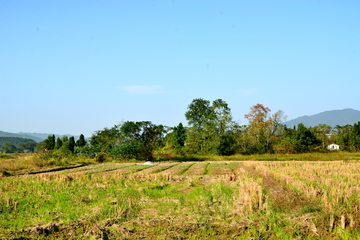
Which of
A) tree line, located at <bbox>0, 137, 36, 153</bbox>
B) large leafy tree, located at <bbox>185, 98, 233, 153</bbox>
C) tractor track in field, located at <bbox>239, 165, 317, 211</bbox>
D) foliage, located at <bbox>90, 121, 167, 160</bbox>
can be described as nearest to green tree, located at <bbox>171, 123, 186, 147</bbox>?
large leafy tree, located at <bbox>185, 98, 233, 153</bbox>

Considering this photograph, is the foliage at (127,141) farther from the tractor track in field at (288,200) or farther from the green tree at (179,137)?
the tractor track in field at (288,200)

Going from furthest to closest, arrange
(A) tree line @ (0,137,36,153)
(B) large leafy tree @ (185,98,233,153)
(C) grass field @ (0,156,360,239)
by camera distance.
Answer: (A) tree line @ (0,137,36,153), (B) large leafy tree @ (185,98,233,153), (C) grass field @ (0,156,360,239)

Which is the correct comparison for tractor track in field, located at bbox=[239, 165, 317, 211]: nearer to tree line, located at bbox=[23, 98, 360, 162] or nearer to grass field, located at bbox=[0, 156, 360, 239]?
grass field, located at bbox=[0, 156, 360, 239]

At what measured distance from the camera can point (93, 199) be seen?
278 inches

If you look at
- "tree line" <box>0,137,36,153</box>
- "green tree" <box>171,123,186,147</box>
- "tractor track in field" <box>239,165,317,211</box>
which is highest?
"green tree" <box>171,123,186,147</box>

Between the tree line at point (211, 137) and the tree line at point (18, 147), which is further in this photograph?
the tree line at point (18, 147)

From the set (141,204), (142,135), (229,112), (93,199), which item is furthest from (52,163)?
(229,112)

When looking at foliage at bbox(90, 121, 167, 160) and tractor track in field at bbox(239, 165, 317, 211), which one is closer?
tractor track in field at bbox(239, 165, 317, 211)

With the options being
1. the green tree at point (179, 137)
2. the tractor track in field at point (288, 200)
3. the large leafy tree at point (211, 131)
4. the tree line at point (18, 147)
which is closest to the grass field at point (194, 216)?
the tractor track in field at point (288, 200)

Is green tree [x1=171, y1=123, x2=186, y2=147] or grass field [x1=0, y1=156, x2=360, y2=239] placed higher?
green tree [x1=171, y1=123, x2=186, y2=147]

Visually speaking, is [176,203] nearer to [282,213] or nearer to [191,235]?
[191,235]

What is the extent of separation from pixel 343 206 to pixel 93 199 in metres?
5.43

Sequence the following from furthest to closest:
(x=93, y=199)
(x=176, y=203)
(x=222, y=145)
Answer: (x=222, y=145)
(x=93, y=199)
(x=176, y=203)

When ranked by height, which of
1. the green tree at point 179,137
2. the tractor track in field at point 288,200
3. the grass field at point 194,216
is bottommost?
the grass field at point 194,216
